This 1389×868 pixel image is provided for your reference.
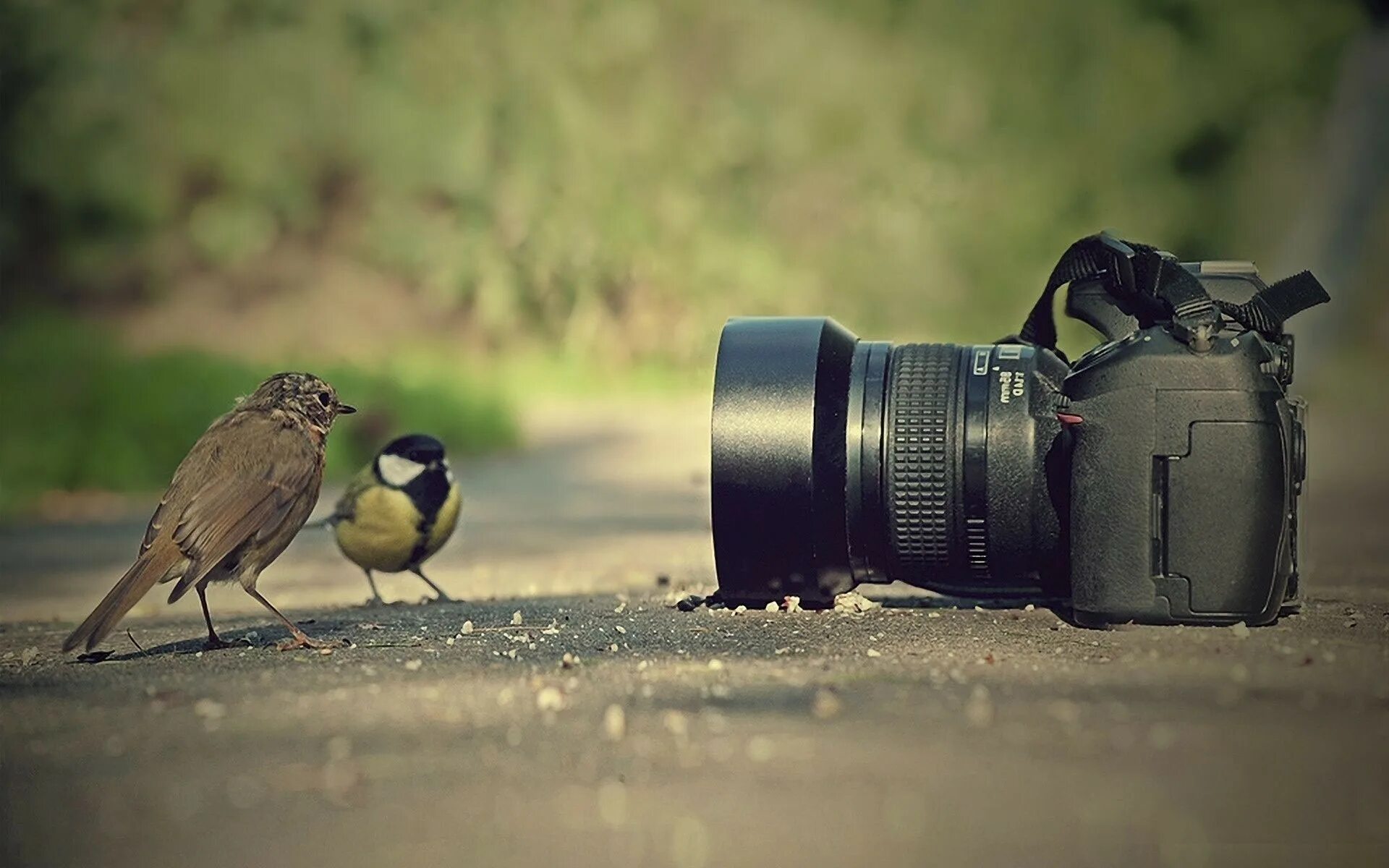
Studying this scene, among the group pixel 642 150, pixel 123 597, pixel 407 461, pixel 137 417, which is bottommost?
pixel 123 597

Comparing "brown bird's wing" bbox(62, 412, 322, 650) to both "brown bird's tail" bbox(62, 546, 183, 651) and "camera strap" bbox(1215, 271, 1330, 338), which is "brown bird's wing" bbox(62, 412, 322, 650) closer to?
"brown bird's tail" bbox(62, 546, 183, 651)

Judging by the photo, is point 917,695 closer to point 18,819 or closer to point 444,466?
point 18,819

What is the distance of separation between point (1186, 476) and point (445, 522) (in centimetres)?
280

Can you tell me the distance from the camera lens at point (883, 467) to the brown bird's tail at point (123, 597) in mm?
1382

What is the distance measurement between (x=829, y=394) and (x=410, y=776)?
67.9 inches

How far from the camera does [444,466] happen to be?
6.21 meters

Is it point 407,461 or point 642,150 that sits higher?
point 642,150

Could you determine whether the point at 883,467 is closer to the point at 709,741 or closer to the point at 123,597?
the point at 709,741

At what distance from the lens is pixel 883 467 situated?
459 cm

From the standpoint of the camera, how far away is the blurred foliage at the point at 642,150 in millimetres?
19469

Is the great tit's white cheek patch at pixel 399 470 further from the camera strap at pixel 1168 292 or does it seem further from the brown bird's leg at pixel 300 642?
the camera strap at pixel 1168 292

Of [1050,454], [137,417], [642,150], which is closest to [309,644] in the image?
[1050,454]

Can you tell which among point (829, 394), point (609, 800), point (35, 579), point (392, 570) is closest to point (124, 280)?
point (35, 579)

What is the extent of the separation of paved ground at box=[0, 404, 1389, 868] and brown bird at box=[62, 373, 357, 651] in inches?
8.3
